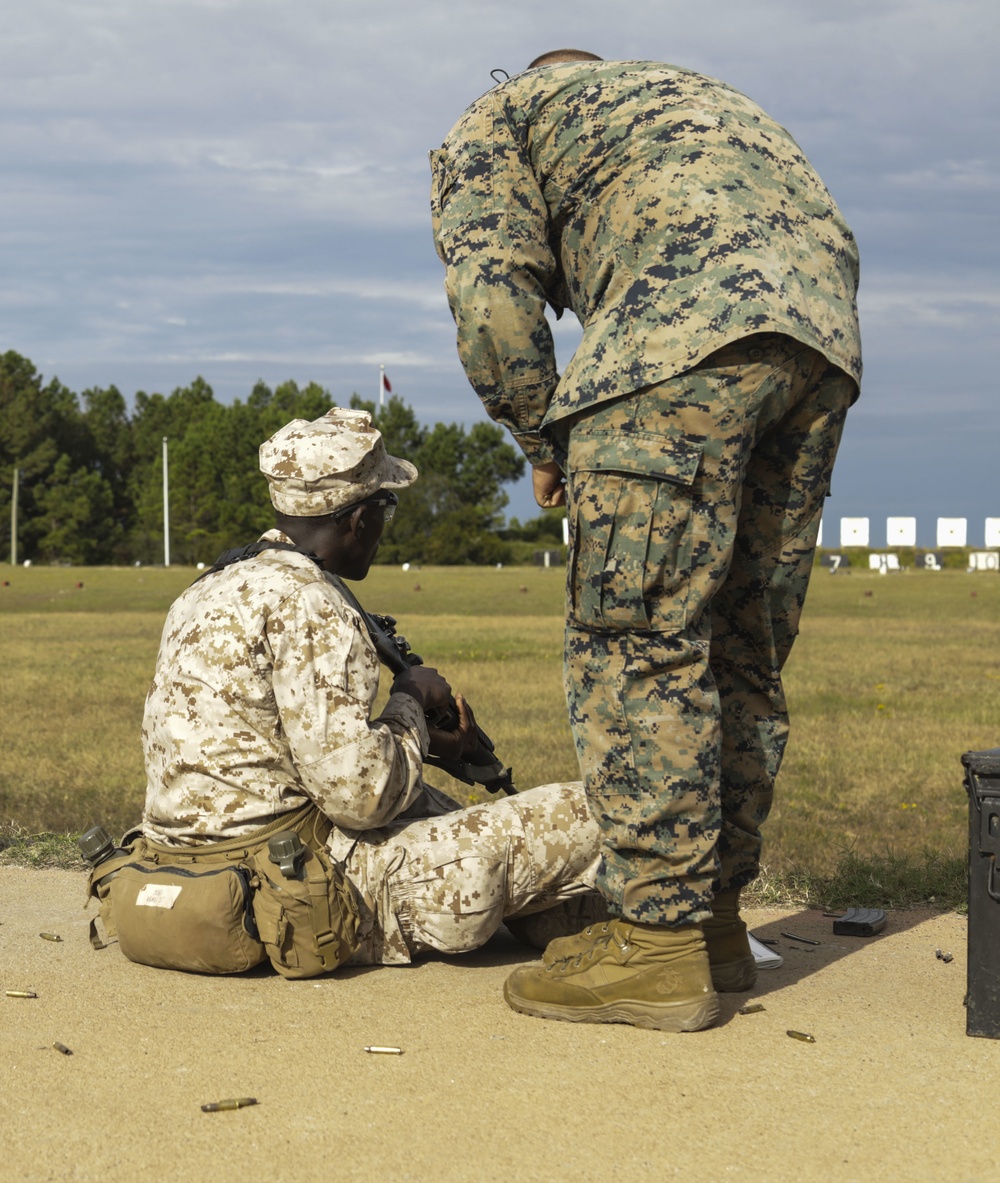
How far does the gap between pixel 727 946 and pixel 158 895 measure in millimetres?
1460

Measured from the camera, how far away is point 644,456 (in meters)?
3.06

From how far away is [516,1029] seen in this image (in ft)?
10.8

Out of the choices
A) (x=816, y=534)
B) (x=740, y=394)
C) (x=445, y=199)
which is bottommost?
(x=816, y=534)

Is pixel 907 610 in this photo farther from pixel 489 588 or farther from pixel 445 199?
pixel 445 199

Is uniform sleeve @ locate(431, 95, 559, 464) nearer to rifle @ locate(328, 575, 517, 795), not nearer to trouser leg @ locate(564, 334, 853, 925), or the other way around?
trouser leg @ locate(564, 334, 853, 925)

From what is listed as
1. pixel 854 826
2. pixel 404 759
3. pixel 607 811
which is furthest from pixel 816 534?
→ pixel 854 826

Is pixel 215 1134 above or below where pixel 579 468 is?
below

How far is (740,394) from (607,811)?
998 mm

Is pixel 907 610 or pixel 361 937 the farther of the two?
pixel 907 610

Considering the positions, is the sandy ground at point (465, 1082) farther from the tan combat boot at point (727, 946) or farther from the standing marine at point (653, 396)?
the standing marine at point (653, 396)

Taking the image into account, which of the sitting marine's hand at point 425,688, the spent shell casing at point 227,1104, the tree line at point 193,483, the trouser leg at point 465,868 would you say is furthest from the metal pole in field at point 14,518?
the spent shell casing at point 227,1104

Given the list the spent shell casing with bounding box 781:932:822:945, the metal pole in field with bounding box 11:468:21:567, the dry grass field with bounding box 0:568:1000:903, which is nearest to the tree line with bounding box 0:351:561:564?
the metal pole in field with bounding box 11:468:21:567

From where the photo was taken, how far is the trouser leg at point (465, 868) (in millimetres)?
3719

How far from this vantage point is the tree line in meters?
79.6
